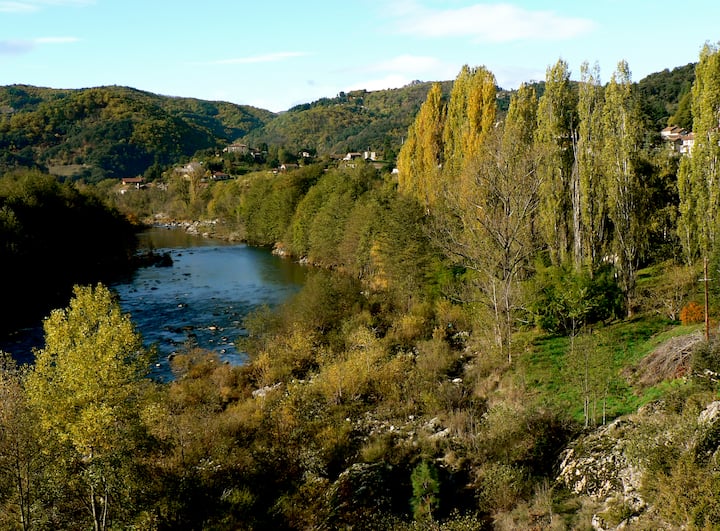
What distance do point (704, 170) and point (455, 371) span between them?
1276 centimetres

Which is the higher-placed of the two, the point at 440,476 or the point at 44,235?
the point at 44,235

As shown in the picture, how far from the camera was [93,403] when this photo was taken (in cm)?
1323

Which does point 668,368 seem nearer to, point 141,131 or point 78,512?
point 78,512

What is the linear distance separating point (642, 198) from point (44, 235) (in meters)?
47.5

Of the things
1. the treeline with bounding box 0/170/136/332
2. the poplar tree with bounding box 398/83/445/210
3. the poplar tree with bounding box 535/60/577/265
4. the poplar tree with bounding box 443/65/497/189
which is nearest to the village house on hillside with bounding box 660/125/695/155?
the poplar tree with bounding box 398/83/445/210

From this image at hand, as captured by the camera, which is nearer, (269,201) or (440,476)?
(440,476)

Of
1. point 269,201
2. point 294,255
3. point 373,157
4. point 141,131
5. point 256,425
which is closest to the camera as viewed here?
point 256,425

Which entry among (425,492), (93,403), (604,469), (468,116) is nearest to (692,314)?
(604,469)

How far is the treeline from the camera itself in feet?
133

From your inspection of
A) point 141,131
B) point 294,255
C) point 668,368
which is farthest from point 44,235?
point 141,131

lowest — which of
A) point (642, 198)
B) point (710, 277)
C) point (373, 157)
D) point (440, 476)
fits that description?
point (440, 476)

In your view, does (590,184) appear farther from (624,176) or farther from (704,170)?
(704,170)

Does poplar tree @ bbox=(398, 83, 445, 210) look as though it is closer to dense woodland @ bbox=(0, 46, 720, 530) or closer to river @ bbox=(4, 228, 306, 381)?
dense woodland @ bbox=(0, 46, 720, 530)

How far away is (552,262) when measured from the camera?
25906mm
